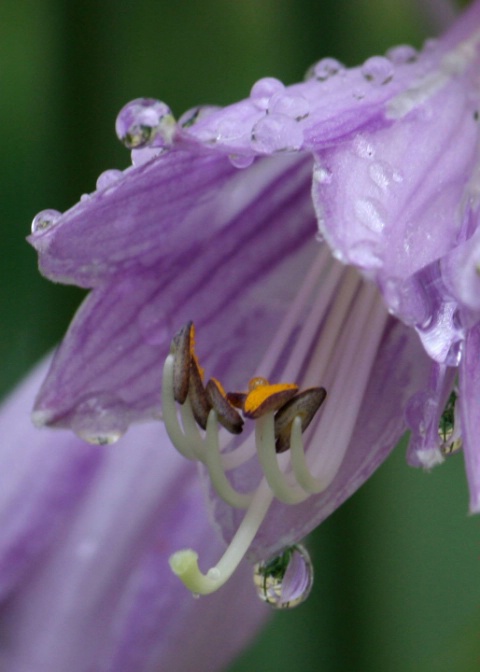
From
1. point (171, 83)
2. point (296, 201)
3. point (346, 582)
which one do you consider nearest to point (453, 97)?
point (296, 201)

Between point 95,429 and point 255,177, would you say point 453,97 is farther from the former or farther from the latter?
point 95,429

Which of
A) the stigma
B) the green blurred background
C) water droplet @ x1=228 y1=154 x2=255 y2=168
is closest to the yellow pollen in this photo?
the stigma

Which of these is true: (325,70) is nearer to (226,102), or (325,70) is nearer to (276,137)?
(276,137)

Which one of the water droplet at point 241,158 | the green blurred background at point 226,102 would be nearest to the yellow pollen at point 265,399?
the water droplet at point 241,158

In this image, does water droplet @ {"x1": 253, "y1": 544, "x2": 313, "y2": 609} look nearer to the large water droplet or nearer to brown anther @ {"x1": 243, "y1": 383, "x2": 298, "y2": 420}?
brown anther @ {"x1": 243, "y1": 383, "x2": 298, "y2": 420}

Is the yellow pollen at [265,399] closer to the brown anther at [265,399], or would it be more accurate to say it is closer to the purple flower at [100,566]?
the brown anther at [265,399]
